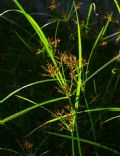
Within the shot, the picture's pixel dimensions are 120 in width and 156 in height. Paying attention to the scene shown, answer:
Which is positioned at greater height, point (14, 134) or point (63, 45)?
point (63, 45)

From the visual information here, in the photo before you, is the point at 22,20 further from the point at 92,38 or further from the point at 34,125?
the point at 34,125

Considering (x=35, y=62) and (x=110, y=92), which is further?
(x=35, y=62)

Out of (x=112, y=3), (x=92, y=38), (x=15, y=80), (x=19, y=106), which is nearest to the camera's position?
(x=19, y=106)

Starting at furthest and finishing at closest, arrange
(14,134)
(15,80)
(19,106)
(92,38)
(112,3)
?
(112,3)
(92,38)
(15,80)
(19,106)
(14,134)

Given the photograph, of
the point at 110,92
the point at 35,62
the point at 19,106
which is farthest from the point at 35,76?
the point at 110,92

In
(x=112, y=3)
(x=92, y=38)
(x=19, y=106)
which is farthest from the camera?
(x=112, y=3)

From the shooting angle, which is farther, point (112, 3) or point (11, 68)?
point (112, 3)

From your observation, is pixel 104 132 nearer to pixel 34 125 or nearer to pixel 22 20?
pixel 34 125

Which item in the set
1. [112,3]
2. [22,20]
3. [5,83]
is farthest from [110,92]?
[22,20]

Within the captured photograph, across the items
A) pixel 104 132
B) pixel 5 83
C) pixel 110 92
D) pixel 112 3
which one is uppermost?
pixel 112 3
